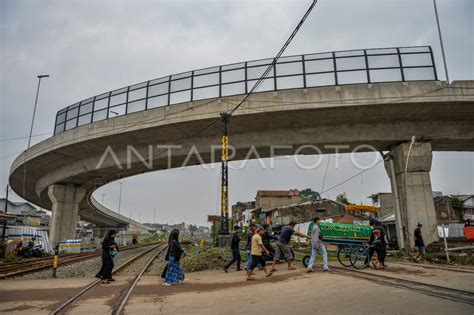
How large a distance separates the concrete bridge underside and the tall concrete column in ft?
23.8

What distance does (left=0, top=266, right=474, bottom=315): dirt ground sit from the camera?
5.22 m

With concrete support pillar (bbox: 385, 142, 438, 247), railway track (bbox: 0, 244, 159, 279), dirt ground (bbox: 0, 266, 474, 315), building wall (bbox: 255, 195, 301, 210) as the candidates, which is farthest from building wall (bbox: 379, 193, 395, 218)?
railway track (bbox: 0, 244, 159, 279)

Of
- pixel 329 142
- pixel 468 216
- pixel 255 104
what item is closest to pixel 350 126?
pixel 329 142

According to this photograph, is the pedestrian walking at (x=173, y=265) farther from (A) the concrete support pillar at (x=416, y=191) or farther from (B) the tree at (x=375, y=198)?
(B) the tree at (x=375, y=198)

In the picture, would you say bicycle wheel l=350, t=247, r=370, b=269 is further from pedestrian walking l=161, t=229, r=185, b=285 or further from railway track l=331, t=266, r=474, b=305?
pedestrian walking l=161, t=229, r=185, b=285

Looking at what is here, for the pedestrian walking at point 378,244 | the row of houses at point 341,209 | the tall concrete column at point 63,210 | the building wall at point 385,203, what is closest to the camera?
the pedestrian walking at point 378,244

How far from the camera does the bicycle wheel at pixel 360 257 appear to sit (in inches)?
417

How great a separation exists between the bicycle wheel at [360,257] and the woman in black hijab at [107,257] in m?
7.99

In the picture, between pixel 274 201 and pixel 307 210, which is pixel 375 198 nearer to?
pixel 307 210

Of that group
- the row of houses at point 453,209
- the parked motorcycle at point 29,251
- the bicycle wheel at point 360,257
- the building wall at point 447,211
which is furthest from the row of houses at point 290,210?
the parked motorcycle at point 29,251

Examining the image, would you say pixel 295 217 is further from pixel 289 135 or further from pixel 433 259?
pixel 433 259

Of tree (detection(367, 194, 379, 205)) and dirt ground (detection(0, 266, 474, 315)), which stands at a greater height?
tree (detection(367, 194, 379, 205))

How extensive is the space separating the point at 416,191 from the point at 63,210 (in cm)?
2886

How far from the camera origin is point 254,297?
6.58 metres
